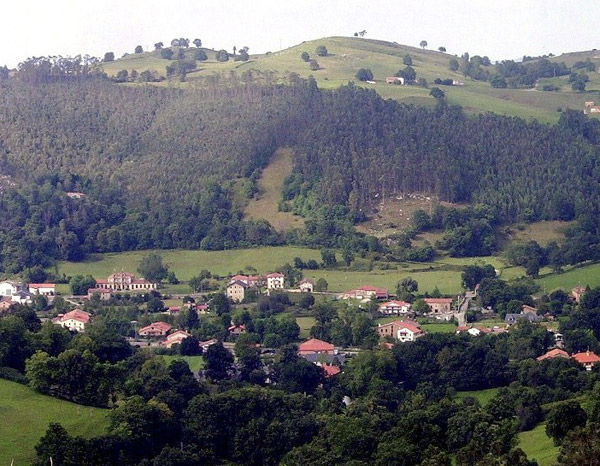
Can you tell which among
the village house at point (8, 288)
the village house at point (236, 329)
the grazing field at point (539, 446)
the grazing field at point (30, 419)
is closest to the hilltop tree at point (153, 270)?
the village house at point (8, 288)

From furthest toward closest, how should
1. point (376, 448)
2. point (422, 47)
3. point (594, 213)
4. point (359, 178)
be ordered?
1. point (422, 47)
2. point (359, 178)
3. point (594, 213)
4. point (376, 448)

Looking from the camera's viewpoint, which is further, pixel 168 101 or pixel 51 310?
pixel 168 101

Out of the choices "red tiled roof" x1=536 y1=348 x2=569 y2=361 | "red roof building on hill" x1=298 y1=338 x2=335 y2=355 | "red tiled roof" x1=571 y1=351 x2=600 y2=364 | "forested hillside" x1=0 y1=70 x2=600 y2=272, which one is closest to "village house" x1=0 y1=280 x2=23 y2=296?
"forested hillside" x1=0 y1=70 x2=600 y2=272

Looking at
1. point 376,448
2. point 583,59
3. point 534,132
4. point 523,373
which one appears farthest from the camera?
point 583,59

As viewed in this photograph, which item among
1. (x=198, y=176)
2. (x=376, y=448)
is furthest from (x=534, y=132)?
(x=376, y=448)

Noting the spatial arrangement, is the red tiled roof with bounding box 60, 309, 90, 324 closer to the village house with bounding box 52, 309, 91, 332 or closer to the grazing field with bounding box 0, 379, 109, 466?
the village house with bounding box 52, 309, 91, 332

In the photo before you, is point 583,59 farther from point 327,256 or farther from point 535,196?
point 327,256

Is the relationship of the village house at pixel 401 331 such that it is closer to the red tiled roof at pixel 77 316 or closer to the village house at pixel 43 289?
the red tiled roof at pixel 77 316
